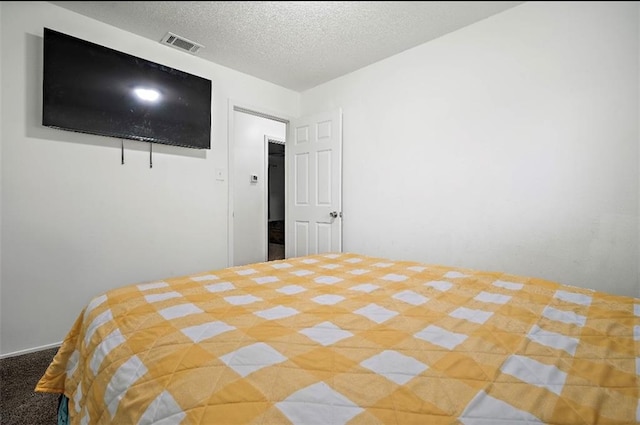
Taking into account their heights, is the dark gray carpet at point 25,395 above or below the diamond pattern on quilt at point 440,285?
below

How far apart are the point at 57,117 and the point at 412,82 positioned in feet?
8.44

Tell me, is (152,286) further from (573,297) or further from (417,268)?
(573,297)

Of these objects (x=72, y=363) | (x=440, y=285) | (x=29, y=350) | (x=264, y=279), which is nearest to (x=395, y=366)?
(x=440, y=285)

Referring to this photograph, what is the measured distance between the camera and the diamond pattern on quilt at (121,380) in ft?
2.23

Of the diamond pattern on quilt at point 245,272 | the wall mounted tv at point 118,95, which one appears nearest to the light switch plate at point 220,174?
the wall mounted tv at point 118,95

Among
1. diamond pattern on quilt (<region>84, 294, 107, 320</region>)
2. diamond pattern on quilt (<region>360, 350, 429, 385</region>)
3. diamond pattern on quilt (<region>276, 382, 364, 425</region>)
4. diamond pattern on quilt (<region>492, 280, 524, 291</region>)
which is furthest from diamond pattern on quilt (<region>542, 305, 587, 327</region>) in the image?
diamond pattern on quilt (<region>84, 294, 107, 320</region>)

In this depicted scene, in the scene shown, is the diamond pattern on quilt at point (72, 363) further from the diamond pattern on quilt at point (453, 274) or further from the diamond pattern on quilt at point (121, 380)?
the diamond pattern on quilt at point (453, 274)

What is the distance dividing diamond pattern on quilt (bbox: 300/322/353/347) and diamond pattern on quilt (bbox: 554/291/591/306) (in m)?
0.92

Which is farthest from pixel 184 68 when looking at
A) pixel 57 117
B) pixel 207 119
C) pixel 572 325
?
pixel 572 325

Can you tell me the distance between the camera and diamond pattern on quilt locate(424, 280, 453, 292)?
4.29 ft

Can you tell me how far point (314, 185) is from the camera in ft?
10.8

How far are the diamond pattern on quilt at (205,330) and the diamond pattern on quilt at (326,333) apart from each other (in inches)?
8.9

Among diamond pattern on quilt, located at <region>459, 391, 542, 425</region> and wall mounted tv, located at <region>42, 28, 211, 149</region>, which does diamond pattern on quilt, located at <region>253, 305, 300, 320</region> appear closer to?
diamond pattern on quilt, located at <region>459, 391, 542, 425</region>

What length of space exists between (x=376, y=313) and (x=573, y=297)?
2.69 ft
